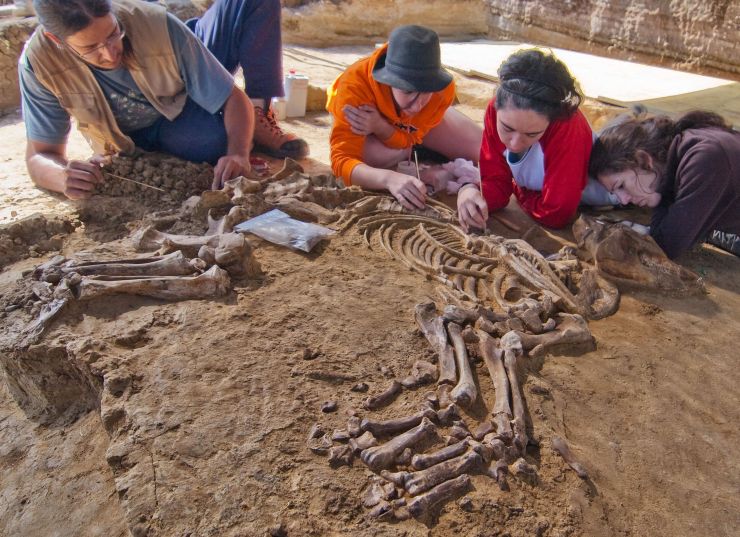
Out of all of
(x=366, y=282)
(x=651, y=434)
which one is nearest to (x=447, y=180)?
(x=366, y=282)

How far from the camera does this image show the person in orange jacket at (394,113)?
3.06 m

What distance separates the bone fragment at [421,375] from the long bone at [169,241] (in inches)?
40.6

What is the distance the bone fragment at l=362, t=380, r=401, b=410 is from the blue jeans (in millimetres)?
2264

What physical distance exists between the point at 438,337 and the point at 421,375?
0.21 meters

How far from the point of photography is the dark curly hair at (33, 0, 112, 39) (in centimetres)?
250

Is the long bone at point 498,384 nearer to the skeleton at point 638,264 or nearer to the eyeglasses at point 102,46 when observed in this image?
the skeleton at point 638,264

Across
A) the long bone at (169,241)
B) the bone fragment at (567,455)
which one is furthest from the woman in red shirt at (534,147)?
the bone fragment at (567,455)

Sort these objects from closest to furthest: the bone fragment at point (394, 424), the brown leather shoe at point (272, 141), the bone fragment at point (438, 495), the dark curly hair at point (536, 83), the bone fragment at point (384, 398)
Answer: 1. the bone fragment at point (438, 495)
2. the bone fragment at point (394, 424)
3. the bone fragment at point (384, 398)
4. the dark curly hair at point (536, 83)
5. the brown leather shoe at point (272, 141)

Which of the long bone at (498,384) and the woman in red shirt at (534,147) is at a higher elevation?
the woman in red shirt at (534,147)

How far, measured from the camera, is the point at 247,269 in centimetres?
253

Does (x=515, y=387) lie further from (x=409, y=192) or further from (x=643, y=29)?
(x=643, y=29)

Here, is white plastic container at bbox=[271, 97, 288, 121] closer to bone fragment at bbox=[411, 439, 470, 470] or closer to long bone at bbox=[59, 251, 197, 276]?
long bone at bbox=[59, 251, 197, 276]

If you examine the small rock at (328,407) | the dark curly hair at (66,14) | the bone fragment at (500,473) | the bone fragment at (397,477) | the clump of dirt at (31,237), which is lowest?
the bone fragment at (500,473)

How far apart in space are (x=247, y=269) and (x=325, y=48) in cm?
664
